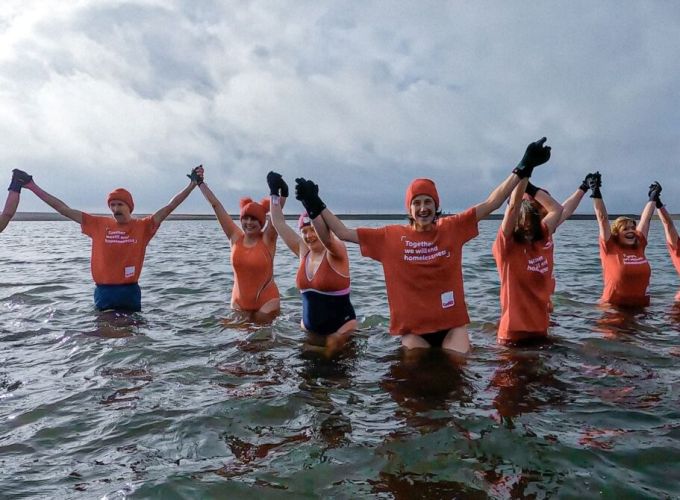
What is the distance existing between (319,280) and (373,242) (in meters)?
1.30

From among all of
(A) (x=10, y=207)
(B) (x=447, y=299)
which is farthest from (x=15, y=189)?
(B) (x=447, y=299)

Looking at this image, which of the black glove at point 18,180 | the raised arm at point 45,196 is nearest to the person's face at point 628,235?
the raised arm at point 45,196

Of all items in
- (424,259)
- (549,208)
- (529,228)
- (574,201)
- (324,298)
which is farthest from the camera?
(574,201)

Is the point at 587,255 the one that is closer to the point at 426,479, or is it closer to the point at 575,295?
the point at 575,295

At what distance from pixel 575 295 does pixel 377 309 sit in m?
4.99

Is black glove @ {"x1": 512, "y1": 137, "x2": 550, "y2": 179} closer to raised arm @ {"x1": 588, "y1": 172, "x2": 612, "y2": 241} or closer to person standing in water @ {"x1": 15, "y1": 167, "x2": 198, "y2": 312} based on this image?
raised arm @ {"x1": 588, "y1": 172, "x2": 612, "y2": 241}

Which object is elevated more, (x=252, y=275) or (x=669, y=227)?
(x=669, y=227)

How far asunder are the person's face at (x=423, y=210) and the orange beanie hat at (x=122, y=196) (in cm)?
593

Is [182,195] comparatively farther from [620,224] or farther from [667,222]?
[667,222]

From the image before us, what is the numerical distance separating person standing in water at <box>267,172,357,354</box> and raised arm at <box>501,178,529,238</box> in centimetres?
223

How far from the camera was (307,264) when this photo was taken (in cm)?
777

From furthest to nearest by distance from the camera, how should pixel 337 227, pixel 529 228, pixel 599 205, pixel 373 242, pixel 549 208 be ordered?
pixel 599 205 < pixel 549 208 < pixel 529 228 < pixel 373 242 < pixel 337 227

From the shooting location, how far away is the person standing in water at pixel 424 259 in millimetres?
6551

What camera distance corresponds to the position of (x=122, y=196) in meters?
9.85
